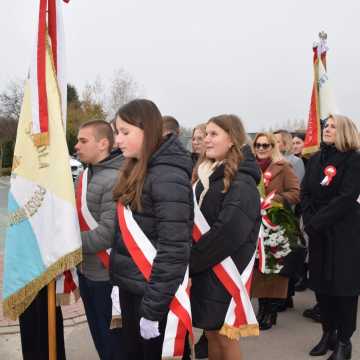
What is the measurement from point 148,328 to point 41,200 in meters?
1.12

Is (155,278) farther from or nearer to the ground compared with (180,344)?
farther from the ground

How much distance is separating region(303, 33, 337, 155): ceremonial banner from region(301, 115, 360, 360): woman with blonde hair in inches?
91.0

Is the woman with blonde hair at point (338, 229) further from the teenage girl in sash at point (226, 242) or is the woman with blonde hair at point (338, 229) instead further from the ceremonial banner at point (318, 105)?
the ceremonial banner at point (318, 105)

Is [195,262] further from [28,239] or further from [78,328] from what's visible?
[78,328]

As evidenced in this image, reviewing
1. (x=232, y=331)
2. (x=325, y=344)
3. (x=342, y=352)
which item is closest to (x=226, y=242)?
(x=232, y=331)

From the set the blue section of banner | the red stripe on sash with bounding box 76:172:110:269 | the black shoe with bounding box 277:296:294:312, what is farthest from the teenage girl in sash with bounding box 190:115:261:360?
the black shoe with bounding box 277:296:294:312

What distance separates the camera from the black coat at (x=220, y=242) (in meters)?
2.81

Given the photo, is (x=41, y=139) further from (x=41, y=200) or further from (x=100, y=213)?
(x=100, y=213)

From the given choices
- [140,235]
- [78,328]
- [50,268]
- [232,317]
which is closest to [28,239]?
[50,268]

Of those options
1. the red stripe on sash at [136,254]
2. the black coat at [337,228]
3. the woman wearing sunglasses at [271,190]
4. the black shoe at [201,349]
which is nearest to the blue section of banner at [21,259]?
the red stripe on sash at [136,254]

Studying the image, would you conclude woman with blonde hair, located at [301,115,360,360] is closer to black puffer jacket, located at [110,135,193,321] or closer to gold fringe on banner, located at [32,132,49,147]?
black puffer jacket, located at [110,135,193,321]

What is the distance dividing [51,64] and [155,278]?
152 centimetres

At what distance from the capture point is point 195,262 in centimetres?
282

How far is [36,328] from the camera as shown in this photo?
3.16 metres
